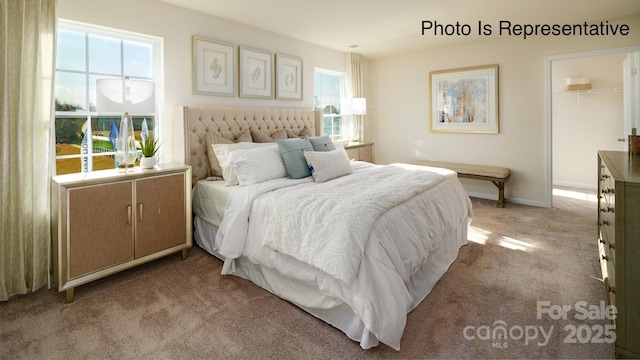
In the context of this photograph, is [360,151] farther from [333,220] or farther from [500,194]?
[333,220]

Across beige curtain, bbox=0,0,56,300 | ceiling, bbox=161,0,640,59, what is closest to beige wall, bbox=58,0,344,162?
ceiling, bbox=161,0,640,59

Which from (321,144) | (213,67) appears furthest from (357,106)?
(213,67)

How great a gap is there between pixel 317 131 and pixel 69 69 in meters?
2.96

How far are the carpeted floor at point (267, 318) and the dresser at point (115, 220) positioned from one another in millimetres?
191

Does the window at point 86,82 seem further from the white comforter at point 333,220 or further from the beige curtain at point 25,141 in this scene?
the white comforter at point 333,220

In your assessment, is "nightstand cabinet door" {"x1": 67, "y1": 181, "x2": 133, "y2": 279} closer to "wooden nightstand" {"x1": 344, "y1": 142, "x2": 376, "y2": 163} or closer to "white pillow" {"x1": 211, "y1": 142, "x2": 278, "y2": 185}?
"white pillow" {"x1": 211, "y1": 142, "x2": 278, "y2": 185}

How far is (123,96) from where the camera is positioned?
2.52 meters

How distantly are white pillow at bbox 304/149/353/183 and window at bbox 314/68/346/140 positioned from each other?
199cm

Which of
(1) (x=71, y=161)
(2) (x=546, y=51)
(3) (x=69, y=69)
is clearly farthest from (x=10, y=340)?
(2) (x=546, y=51)

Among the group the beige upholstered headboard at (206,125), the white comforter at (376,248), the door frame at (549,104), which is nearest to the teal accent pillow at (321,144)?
the white comforter at (376,248)

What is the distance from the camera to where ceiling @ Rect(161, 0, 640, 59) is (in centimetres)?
334

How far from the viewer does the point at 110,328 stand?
202 centimetres

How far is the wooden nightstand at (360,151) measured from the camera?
5075 millimetres

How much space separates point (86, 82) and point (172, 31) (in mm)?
939
